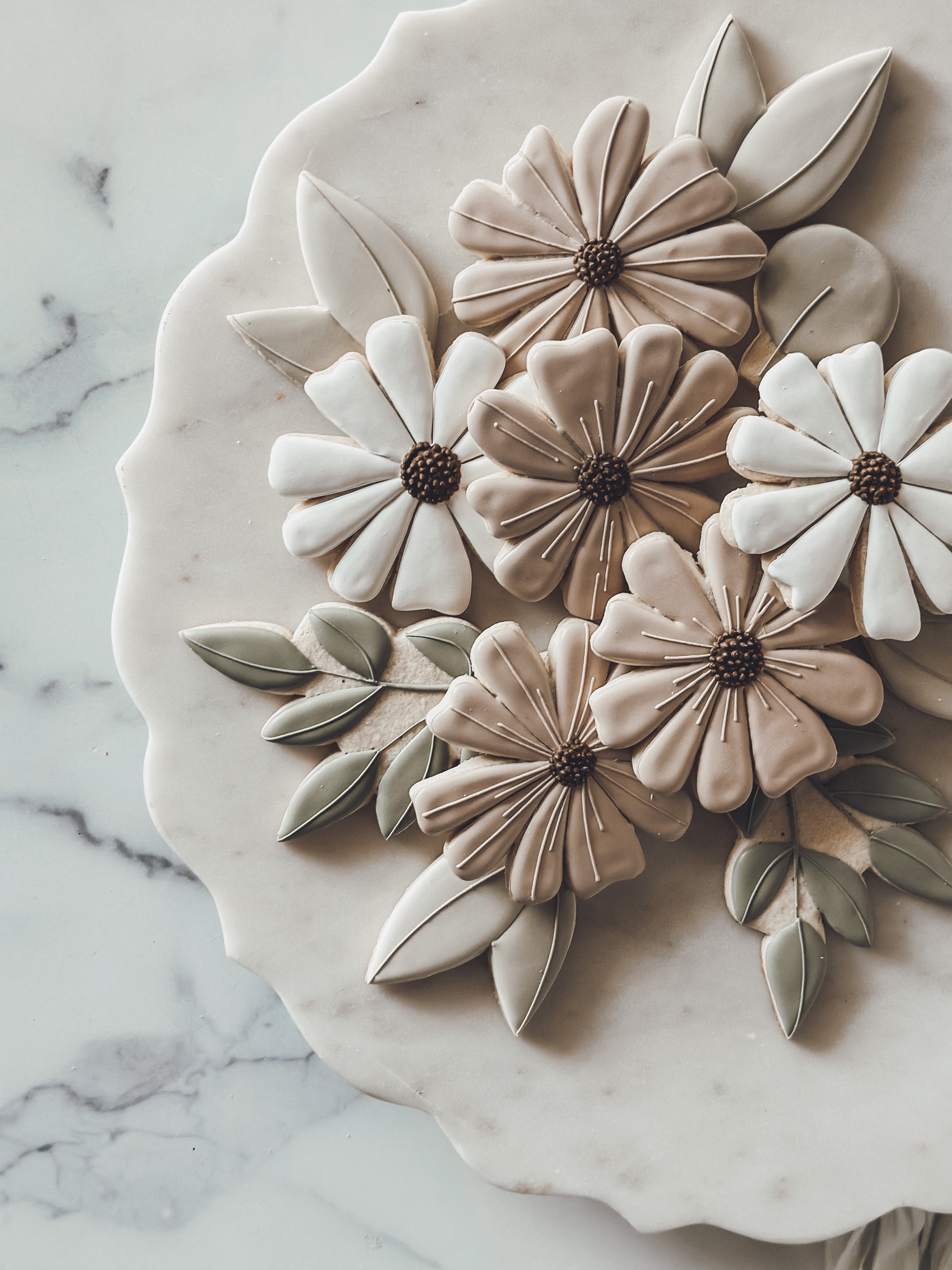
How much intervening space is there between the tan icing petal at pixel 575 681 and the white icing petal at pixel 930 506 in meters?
0.26

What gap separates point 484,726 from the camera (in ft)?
2.40

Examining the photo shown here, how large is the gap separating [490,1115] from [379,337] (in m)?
0.68

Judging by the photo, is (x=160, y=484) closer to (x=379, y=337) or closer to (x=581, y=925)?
(x=379, y=337)

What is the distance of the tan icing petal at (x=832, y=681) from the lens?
27.8 inches

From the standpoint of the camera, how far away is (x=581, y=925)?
31.6 inches

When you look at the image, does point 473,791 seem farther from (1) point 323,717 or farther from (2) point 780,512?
(2) point 780,512

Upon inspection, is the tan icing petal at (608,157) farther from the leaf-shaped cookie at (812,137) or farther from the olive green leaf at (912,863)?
the olive green leaf at (912,863)

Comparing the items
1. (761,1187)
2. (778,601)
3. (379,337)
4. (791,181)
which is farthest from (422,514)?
(761,1187)

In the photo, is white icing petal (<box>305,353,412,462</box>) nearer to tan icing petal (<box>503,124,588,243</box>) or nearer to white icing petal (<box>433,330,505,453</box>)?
white icing petal (<box>433,330,505,453</box>)

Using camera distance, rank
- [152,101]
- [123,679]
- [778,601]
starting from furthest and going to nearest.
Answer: [152,101], [123,679], [778,601]

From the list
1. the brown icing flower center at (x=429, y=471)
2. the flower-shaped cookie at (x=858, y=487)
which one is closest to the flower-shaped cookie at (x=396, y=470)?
the brown icing flower center at (x=429, y=471)

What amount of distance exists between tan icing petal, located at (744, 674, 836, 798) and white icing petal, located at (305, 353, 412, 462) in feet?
1.17

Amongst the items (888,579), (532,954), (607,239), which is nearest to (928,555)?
(888,579)

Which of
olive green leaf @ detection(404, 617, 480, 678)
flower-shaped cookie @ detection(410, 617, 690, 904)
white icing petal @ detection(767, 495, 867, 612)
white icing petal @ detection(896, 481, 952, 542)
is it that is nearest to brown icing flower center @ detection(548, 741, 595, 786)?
flower-shaped cookie @ detection(410, 617, 690, 904)
